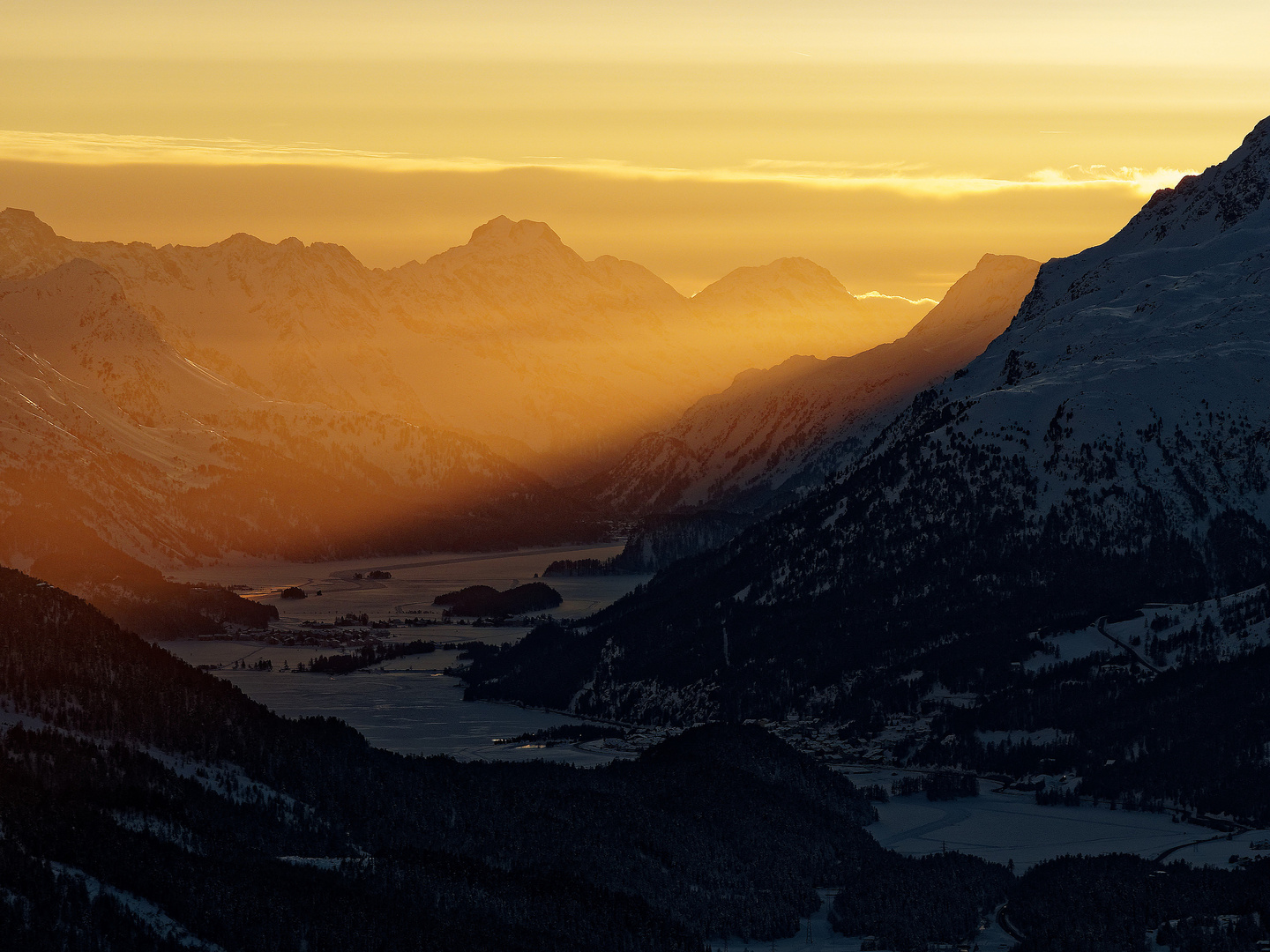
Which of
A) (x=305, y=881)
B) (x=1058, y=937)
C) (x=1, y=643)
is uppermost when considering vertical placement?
(x=1, y=643)

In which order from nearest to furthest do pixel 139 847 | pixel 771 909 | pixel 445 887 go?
pixel 139 847
pixel 445 887
pixel 771 909

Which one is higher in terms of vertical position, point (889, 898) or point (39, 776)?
point (39, 776)

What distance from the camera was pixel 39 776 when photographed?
173625 millimetres

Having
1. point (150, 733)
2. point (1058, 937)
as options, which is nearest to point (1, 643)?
point (150, 733)

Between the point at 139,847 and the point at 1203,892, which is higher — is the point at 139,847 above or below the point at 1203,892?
above

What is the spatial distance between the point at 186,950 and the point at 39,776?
101 feet

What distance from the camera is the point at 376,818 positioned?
199125mm

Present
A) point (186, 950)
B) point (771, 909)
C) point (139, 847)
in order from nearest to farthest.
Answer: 1. point (186, 950)
2. point (139, 847)
3. point (771, 909)

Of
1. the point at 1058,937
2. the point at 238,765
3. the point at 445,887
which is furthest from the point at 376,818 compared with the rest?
the point at 1058,937

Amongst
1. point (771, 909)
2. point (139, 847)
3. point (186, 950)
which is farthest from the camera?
point (771, 909)

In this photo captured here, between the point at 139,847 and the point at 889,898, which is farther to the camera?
the point at 889,898

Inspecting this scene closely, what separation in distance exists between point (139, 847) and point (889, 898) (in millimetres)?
66792

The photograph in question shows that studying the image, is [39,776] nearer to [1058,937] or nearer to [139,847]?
[139,847]

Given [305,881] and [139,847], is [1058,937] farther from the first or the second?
[139,847]
